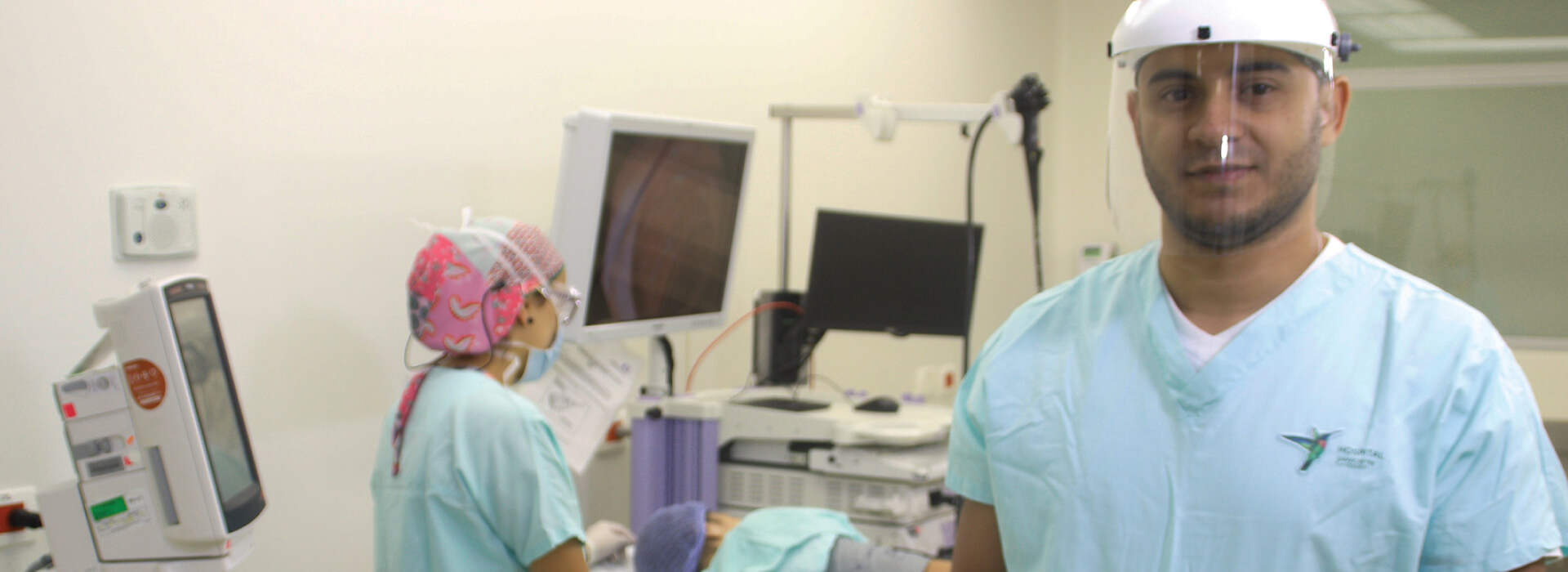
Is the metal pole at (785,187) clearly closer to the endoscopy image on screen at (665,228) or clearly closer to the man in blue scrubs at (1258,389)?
the endoscopy image on screen at (665,228)

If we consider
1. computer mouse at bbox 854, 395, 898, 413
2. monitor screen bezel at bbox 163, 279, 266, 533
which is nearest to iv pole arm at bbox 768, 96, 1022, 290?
computer mouse at bbox 854, 395, 898, 413

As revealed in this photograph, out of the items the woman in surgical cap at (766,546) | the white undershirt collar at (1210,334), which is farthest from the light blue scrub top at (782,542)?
the white undershirt collar at (1210,334)

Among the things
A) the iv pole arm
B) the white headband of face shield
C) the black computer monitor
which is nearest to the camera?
the white headband of face shield

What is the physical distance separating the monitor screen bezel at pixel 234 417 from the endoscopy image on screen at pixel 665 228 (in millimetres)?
824

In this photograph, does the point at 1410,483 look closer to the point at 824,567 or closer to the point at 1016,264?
the point at 824,567

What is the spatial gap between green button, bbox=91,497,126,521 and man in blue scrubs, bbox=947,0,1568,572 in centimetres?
93

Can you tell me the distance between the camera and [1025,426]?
41.9 inches

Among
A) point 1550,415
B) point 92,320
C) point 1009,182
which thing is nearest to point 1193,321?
point 1550,415

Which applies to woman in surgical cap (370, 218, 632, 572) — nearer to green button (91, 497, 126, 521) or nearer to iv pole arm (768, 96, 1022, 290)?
green button (91, 497, 126, 521)

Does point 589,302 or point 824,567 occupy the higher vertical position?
point 589,302

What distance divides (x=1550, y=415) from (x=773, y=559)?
3.98 ft

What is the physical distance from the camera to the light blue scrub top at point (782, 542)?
1.88m

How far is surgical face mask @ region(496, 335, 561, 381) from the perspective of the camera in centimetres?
171

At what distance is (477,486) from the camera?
4.94ft
